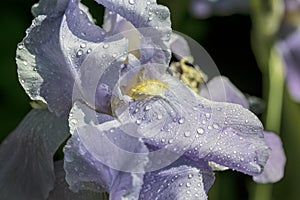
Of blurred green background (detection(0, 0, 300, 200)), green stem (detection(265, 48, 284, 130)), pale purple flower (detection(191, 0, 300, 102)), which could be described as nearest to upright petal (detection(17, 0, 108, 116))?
blurred green background (detection(0, 0, 300, 200))

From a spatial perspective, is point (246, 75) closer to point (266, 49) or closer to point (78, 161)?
point (266, 49)

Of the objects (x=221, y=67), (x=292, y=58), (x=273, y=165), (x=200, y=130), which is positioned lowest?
(x=221, y=67)

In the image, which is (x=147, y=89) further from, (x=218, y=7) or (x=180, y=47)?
(x=218, y=7)

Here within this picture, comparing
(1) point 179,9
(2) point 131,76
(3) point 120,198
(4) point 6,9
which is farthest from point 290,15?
(3) point 120,198

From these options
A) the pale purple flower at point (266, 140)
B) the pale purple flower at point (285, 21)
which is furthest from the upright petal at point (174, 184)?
the pale purple flower at point (285, 21)

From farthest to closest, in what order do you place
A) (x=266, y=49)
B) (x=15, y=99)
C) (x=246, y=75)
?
(x=246, y=75) < (x=15, y=99) < (x=266, y=49)

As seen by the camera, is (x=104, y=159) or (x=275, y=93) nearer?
(x=104, y=159)

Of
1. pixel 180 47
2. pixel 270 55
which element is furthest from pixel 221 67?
pixel 180 47
